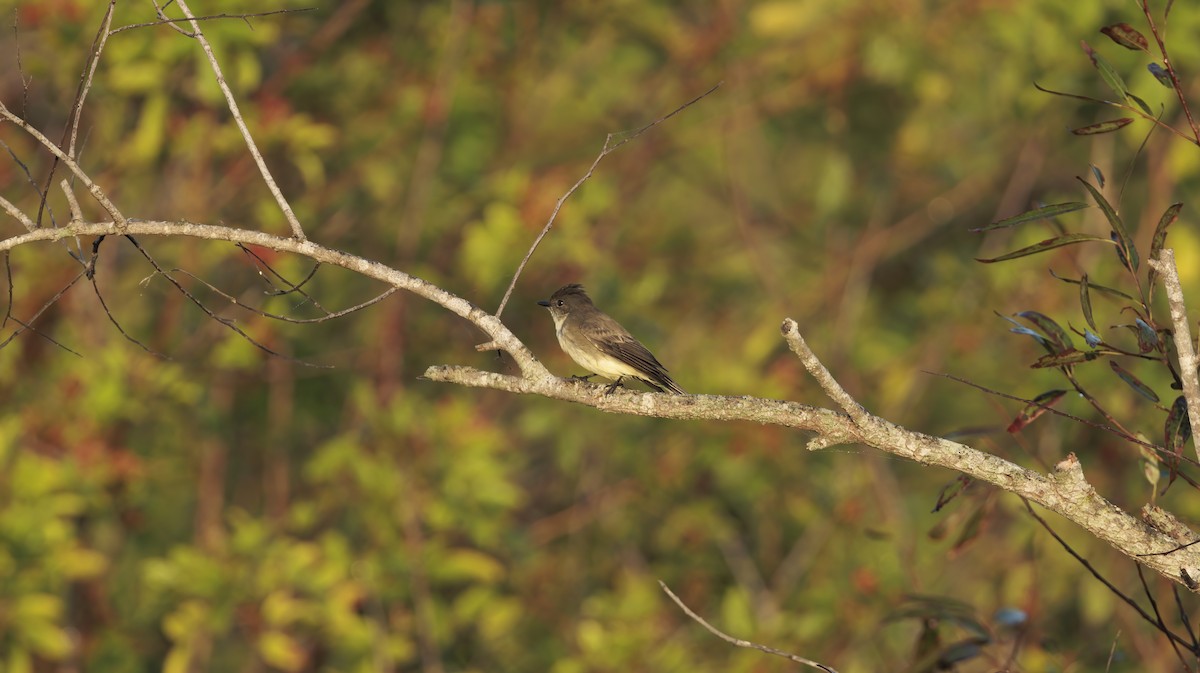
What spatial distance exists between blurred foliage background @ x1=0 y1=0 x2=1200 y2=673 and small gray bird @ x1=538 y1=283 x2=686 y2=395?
1.89 m

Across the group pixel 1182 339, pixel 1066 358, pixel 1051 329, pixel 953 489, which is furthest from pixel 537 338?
pixel 1182 339

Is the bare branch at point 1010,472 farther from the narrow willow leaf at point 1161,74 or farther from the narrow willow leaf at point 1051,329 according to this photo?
the narrow willow leaf at point 1161,74

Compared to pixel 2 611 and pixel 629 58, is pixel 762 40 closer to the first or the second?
pixel 629 58

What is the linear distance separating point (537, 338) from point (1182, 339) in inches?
260

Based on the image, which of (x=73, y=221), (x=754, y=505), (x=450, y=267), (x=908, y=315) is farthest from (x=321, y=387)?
(x=73, y=221)

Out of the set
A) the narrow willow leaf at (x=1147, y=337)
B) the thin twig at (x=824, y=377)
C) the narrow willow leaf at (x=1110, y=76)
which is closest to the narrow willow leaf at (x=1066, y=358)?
the narrow willow leaf at (x=1147, y=337)

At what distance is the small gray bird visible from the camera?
18.2 feet

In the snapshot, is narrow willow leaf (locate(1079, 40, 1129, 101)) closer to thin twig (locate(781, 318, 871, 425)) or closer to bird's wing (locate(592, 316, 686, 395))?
thin twig (locate(781, 318, 871, 425))

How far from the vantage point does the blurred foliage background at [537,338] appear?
7.46m

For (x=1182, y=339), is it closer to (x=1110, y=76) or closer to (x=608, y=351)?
(x=1110, y=76)

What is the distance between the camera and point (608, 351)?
5.59 meters

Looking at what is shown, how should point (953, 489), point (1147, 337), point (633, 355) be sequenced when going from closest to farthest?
point (1147, 337) < point (953, 489) < point (633, 355)

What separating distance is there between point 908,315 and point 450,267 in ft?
11.6

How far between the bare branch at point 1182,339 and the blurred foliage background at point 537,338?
10.9ft
